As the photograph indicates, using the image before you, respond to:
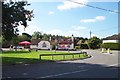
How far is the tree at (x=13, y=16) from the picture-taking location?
28.3 meters

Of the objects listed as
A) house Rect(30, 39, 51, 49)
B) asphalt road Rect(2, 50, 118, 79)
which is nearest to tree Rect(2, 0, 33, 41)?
asphalt road Rect(2, 50, 118, 79)

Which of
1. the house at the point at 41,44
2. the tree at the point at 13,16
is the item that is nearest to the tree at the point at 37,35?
the house at the point at 41,44

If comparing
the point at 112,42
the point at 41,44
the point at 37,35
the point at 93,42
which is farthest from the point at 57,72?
the point at 37,35

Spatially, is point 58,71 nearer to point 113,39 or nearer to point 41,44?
point 113,39

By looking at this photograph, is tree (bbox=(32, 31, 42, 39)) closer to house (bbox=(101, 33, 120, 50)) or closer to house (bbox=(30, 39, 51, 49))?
house (bbox=(30, 39, 51, 49))

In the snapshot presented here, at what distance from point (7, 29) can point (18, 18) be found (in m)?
1.48

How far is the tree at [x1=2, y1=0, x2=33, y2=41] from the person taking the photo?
28.3 m

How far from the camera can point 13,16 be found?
1152 inches

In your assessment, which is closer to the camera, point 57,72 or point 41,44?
point 57,72

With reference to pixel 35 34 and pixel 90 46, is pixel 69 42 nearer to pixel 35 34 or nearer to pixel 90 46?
pixel 90 46

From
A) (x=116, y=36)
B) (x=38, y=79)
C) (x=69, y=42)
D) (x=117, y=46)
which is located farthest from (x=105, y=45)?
(x=38, y=79)

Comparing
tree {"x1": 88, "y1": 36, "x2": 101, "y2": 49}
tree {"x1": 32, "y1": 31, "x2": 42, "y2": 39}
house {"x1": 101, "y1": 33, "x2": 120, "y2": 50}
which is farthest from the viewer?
tree {"x1": 32, "y1": 31, "x2": 42, "y2": 39}

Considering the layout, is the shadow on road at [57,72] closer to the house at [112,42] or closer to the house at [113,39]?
the house at [112,42]

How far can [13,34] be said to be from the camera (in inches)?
1211
